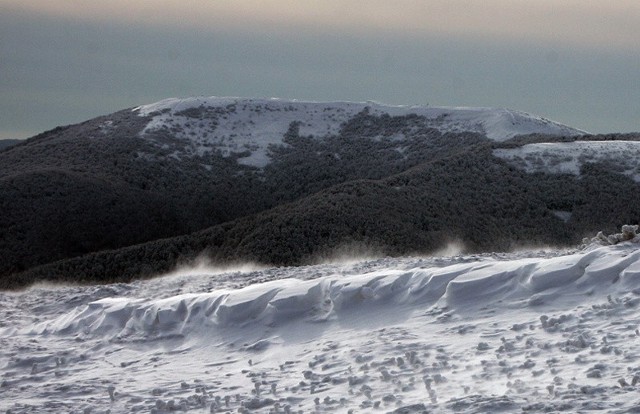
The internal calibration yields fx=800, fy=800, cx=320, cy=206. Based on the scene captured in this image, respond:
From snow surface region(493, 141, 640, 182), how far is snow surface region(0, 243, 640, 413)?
79.1 ft

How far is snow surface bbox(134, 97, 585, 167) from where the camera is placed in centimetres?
4900

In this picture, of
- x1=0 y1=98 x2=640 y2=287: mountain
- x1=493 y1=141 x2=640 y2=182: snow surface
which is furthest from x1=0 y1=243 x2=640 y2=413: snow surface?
x1=493 y1=141 x2=640 y2=182: snow surface

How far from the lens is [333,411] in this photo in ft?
23.2

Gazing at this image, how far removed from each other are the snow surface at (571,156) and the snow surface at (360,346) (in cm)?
2412

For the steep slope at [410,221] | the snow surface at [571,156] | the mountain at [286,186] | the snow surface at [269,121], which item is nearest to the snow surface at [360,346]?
the steep slope at [410,221]

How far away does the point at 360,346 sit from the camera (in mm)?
Result: 8945

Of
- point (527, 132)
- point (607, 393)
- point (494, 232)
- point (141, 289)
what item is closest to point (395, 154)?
point (527, 132)

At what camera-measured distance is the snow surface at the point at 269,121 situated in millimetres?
49000

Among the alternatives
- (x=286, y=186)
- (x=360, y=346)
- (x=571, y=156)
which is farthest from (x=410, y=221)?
(x=286, y=186)

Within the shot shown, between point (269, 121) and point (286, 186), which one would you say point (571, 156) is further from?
point (269, 121)

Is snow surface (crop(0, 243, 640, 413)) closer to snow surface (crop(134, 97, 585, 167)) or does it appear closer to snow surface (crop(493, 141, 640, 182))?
snow surface (crop(493, 141, 640, 182))

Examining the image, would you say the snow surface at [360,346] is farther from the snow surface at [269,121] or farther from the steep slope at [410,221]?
the snow surface at [269,121]

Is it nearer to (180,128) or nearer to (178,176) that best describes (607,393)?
(178,176)

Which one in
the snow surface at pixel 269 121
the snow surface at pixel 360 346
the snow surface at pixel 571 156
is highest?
the snow surface at pixel 269 121
